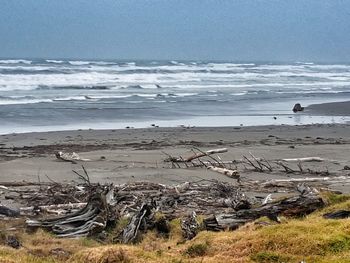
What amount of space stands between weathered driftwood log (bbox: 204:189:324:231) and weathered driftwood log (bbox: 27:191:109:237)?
5.02 ft

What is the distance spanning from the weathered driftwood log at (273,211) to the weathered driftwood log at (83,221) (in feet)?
5.02

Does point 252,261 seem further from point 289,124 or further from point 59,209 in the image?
point 289,124

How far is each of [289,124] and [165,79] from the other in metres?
37.1

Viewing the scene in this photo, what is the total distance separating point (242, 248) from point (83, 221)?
2.84 metres

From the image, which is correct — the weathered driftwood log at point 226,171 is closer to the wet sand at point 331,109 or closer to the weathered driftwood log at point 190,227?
the weathered driftwood log at point 190,227

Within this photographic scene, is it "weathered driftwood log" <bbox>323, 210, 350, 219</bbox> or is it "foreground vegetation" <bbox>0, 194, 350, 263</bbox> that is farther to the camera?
"weathered driftwood log" <bbox>323, 210, 350, 219</bbox>

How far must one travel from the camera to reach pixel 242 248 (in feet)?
19.7

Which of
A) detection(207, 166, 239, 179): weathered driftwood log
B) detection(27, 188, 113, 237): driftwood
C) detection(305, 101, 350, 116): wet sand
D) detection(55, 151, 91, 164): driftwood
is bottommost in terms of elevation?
detection(27, 188, 113, 237): driftwood

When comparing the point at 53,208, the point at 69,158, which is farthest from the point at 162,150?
the point at 53,208

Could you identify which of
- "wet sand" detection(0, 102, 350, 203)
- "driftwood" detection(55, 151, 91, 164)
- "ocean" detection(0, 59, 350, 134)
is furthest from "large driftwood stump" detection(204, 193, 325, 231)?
"ocean" detection(0, 59, 350, 134)

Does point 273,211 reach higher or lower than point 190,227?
higher

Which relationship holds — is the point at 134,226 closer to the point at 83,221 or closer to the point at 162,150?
the point at 83,221

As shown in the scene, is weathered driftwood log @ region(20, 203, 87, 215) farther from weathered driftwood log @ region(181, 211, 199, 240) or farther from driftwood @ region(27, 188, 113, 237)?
weathered driftwood log @ region(181, 211, 199, 240)

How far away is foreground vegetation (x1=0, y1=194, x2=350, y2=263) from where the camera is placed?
5.66m
